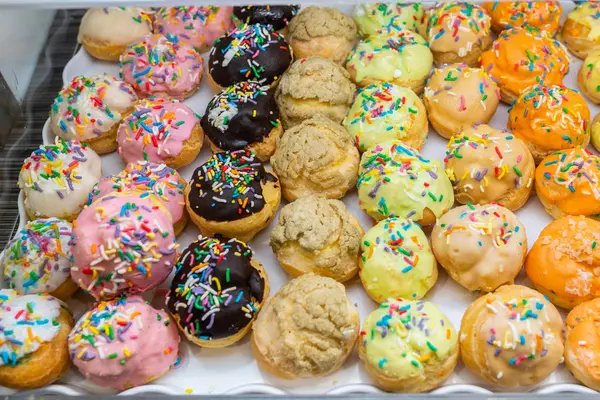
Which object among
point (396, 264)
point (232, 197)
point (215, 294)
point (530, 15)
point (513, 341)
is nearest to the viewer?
point (513, 341)

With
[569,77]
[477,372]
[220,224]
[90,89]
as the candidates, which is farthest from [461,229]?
[90,89]

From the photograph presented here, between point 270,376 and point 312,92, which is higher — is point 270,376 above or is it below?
below

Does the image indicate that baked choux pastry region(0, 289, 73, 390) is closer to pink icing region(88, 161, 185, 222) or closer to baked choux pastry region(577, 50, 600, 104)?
pink icing region(88, 161, 185, 222)

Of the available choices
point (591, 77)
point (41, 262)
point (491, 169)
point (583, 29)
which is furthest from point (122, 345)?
point (583, 29)

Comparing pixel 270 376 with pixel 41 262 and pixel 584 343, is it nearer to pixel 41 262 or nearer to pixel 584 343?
pixel 41 262

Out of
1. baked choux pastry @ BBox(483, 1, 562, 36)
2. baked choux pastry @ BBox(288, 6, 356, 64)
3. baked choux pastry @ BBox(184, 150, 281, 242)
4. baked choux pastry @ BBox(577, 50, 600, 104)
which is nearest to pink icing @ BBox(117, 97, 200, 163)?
baked choux pastry @ BBox(184, 150, 281, 242)

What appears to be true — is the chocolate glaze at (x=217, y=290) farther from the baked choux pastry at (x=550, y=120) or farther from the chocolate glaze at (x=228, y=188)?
the baked choux pastry at (x=550, y=120)

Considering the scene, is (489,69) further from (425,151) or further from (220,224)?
(220,224)

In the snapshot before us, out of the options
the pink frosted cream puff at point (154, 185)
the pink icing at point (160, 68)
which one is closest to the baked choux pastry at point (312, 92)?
the pink icing at point (160, 68)
